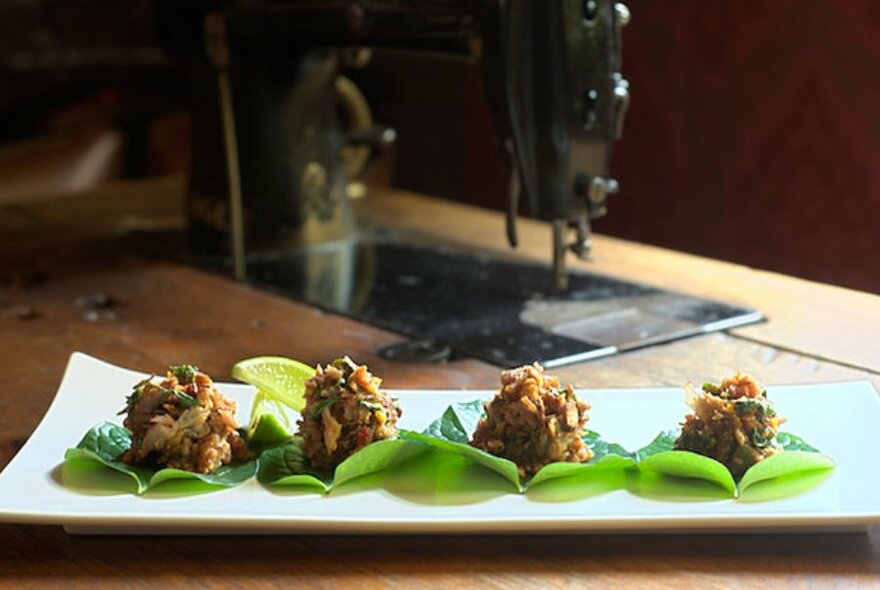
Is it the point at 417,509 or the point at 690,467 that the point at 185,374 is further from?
the point at 690,467

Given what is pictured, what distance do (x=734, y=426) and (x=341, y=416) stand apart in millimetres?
248

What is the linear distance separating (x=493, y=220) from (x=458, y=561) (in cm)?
117

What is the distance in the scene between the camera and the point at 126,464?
84cm

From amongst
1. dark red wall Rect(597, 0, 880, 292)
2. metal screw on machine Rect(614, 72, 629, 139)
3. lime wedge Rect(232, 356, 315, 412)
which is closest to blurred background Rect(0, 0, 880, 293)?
dark red wall Rect(597, 0, 880, 292)

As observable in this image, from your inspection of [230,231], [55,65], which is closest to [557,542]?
[230,231]

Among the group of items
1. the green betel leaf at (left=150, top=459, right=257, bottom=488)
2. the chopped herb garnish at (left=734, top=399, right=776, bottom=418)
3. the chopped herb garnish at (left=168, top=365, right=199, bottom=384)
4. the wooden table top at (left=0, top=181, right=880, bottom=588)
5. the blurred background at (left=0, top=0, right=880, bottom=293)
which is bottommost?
the blurred background at (left=0, top=0, right=880, bottom=293)

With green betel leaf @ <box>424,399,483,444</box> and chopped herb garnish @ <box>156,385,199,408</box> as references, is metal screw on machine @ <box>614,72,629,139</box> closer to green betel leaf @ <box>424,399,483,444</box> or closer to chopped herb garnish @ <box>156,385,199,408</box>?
green betel leaf @ <box>424,399,483,444</box>

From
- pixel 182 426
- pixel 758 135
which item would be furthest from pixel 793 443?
pixel 758 135

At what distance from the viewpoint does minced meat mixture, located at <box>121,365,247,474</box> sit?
0.84 meters

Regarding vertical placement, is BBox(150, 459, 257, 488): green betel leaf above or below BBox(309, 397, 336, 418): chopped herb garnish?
below

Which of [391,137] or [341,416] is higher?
[341,416]

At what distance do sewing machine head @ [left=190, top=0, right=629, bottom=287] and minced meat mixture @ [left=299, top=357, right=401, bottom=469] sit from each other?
18.8 inches

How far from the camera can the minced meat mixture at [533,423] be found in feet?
2.69

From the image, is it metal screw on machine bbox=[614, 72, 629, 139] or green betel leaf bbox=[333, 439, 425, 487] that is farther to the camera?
metal screw on machine bbox=[614, 72, 629, 139]
